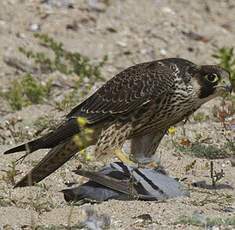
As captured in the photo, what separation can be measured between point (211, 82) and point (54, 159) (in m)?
1.35

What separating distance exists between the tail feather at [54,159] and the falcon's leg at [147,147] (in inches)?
20.6

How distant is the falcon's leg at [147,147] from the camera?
733 centimetres

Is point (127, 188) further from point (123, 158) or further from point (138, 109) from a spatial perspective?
point (138, 109)

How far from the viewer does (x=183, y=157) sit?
781 centimetres

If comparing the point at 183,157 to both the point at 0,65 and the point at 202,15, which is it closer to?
the point at 0,65

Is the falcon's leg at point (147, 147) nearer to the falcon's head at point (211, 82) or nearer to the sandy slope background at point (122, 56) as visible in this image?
the sandy slope background at point (122, 56)

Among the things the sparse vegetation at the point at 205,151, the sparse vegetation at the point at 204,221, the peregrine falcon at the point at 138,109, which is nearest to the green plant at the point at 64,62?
the sparse vegetation at the point at 205,151

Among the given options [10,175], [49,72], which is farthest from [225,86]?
[49,72]

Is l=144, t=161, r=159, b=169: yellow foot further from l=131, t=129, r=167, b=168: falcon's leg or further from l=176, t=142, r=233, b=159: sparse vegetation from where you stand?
l=176, t=142, r=233, b=159: sparse vegetation

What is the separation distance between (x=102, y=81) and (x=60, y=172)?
3.64m

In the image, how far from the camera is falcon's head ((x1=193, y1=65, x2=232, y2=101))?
720 centimetres

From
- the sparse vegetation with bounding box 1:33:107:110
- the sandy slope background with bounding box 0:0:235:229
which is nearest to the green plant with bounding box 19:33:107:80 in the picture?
the sparse vegetation with bounding box 1:33:107:110

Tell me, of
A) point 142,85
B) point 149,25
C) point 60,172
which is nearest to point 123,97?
point 142,85

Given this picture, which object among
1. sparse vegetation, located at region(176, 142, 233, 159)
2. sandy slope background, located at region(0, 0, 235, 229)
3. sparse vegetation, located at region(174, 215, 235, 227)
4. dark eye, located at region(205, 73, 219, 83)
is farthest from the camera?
sparse vegetation, located at region(176, 142, 233, 159)
